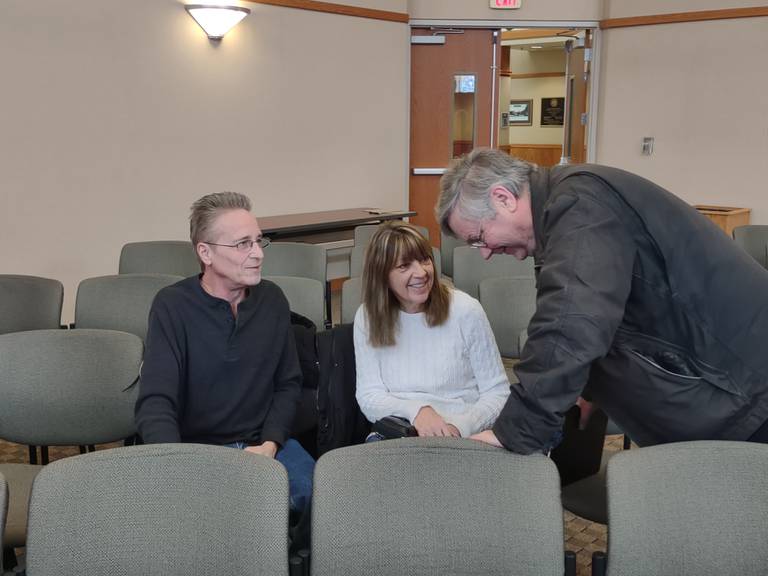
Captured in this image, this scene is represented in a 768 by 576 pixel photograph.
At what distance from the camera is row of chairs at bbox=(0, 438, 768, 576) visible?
1.57 m


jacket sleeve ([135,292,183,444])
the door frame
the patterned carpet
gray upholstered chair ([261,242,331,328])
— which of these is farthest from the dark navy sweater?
the door frame

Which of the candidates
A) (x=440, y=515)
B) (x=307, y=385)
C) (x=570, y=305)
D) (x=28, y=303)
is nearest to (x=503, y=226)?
(x=570, y=305)

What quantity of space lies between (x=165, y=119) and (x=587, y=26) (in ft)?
14.0

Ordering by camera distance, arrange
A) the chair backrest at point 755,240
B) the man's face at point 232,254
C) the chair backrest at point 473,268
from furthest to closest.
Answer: the chair backrest at point 755,240
the chair backrest at point 473,268
the man's face at point 232,254

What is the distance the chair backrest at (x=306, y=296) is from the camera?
11.5 feet

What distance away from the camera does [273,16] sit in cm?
604

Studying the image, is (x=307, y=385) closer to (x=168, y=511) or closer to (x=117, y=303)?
(x=168, y=511)

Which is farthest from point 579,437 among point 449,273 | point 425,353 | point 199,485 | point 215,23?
point 215,23

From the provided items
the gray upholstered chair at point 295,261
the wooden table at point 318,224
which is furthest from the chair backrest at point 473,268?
the wooden table at point 318,224

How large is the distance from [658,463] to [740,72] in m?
6.14

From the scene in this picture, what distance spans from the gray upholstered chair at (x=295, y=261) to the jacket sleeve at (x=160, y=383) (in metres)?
2.03

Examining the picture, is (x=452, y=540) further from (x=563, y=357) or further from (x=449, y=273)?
(x=449, y=273)

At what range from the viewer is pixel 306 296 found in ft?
11.5

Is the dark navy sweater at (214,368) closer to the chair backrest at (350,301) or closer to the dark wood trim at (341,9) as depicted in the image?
the chair backrest at (350,301)
